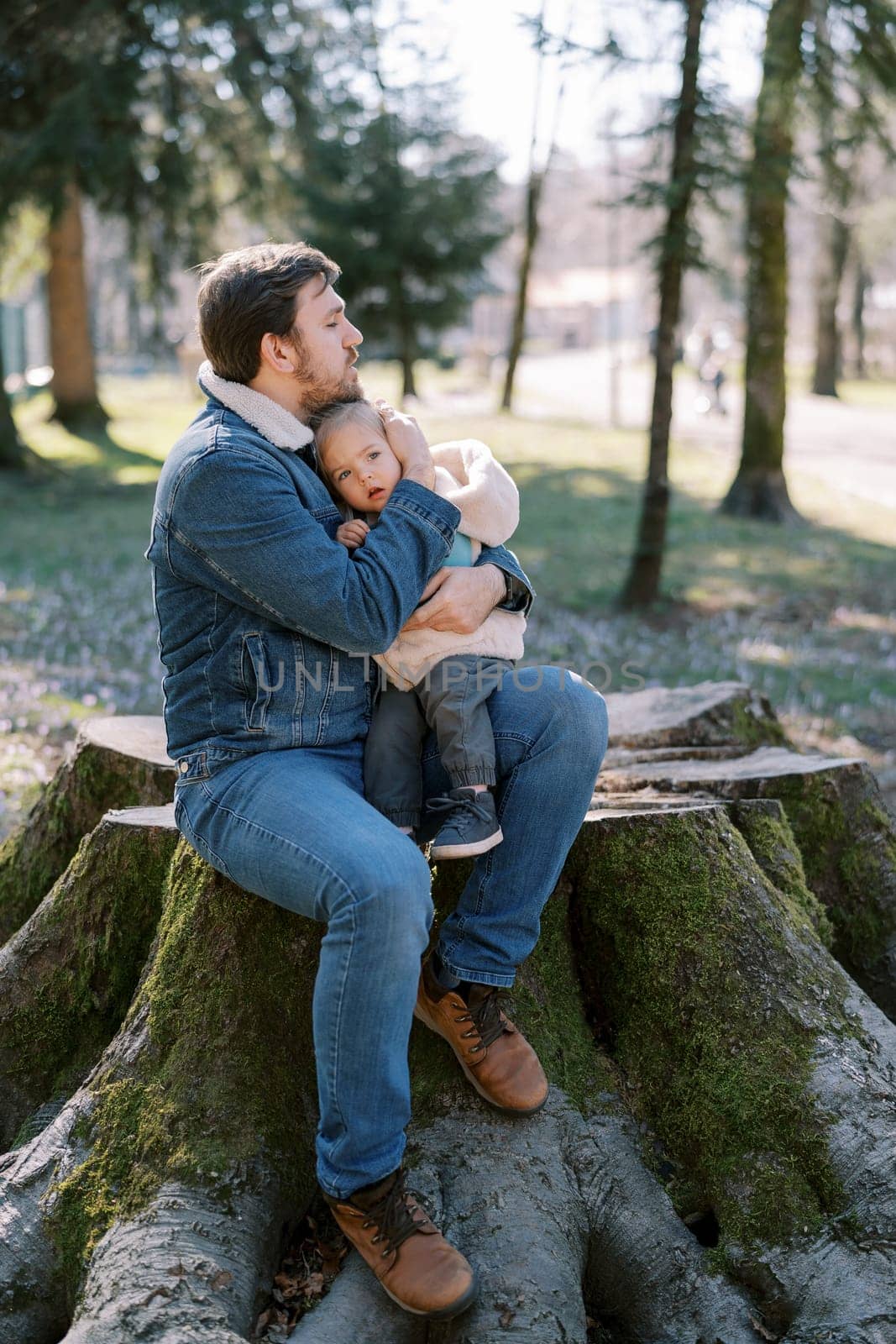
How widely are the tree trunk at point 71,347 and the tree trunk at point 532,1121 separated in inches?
765

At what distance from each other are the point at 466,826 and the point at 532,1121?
2.23 feet

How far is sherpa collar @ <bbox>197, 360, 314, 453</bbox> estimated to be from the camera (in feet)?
9.24

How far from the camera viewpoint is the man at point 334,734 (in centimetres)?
243

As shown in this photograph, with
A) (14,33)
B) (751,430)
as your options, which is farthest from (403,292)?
(751,430)

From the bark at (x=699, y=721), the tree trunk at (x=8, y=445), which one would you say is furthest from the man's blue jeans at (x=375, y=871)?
the tree trunk at (x=8, y=445)

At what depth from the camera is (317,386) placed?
2939 millimetres

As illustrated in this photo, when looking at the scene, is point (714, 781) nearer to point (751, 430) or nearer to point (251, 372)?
point (251, 372)

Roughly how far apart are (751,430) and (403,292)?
10710 millimetres

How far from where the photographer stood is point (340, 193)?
21.9m

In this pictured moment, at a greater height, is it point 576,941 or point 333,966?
point 333,966

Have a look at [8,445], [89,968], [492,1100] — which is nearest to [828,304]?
[8,445]

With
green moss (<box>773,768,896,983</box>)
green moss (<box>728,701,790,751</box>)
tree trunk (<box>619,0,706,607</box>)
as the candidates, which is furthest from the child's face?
tree trunk (<box>619,0,706,607</box>)

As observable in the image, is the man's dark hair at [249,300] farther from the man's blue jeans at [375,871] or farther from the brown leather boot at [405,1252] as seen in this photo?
the brown leather boot at [405,1252]

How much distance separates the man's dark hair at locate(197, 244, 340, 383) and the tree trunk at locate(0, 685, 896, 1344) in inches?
45.3
